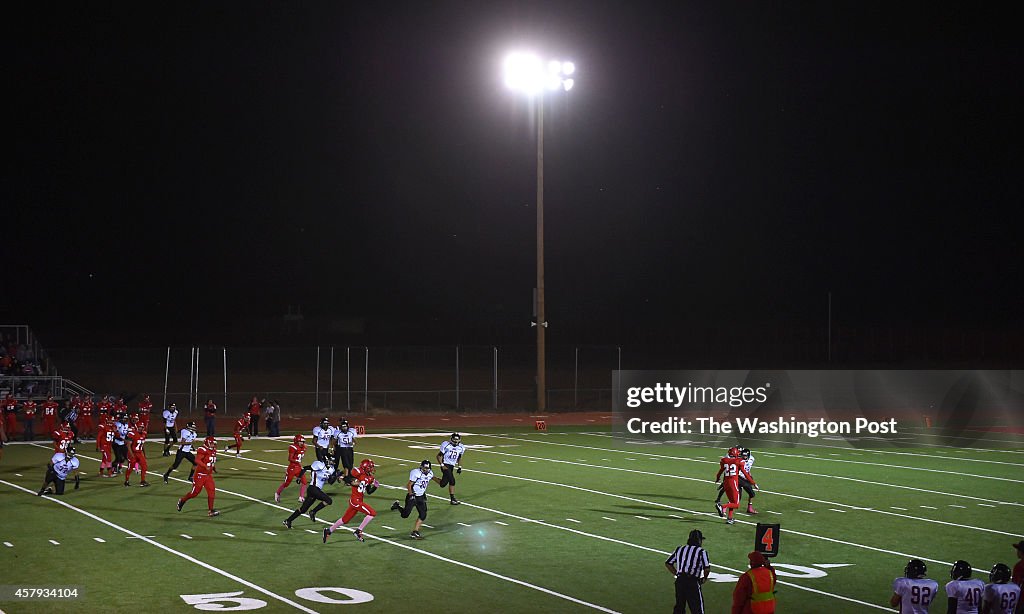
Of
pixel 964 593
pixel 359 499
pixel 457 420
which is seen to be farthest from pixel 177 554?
pixel 457 420

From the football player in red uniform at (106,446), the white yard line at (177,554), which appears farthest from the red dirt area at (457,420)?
the white yard line at (177,554)

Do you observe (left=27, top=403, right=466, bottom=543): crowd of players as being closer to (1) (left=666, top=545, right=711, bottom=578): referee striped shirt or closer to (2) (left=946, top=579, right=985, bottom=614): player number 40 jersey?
(1) (left=666, top=545, right=711, bottom=578): referee striped shirt

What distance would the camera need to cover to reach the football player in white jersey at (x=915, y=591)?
966cm

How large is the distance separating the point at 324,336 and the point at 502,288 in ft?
65.1

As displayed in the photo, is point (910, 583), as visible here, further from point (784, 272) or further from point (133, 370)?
point (784, 272)

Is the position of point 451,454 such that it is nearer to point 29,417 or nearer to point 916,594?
point 916,594

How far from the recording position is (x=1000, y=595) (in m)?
9.63

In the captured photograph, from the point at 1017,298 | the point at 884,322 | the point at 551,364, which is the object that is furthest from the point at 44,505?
the point at 1017,298

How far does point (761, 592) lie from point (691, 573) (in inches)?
54.8

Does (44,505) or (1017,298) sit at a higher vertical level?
(1017,298)

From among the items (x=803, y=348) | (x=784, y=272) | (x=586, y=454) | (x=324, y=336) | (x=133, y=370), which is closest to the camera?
(x=586, y=454)

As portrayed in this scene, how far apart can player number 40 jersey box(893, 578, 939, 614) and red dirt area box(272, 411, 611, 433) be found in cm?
2846

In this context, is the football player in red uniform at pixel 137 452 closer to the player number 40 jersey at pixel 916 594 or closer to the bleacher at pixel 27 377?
the bleacher at pixel 27 377

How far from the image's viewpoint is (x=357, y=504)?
16984 millimetres
